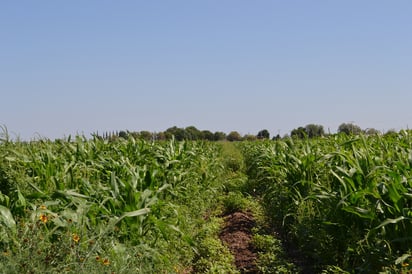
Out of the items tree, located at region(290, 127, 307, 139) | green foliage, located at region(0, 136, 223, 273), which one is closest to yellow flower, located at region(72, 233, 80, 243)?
green foliage, located at region(0, 136, 223, 273)

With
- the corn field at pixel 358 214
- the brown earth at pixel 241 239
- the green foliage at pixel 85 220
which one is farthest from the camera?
the brown earth at pixel 241 239

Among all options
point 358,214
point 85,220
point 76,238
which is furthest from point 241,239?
point 76,238

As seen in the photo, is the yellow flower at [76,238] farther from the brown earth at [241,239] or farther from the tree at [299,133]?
the tree at [299,133]

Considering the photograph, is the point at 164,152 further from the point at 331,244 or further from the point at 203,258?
the point at 331,244

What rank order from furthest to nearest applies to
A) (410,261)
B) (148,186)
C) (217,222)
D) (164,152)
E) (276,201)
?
(164,152), (217,222), (276,201), (148,186), (410,261)

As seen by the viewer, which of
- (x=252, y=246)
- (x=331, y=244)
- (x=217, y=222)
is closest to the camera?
(x=331, y=244)

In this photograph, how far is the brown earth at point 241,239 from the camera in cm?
557

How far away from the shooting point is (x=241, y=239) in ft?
21.4

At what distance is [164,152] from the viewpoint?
27.2 ft

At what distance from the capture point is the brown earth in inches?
219

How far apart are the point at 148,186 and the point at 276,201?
220 centimetres

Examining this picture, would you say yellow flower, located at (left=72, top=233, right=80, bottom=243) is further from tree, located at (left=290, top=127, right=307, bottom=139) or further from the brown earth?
tree, located at (left=290, top=127, right=307, bottom=139)

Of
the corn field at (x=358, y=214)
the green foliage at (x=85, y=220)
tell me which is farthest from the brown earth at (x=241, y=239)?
the corn field at (x=358, y=214)

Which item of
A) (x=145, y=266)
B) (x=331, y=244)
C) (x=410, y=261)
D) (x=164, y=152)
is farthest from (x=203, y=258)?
(x=164, y=152)
